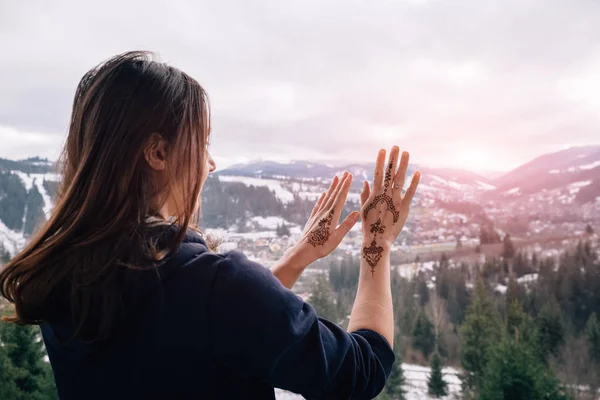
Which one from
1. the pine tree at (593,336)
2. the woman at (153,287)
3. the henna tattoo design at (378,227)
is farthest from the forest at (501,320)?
the woman at (153,287)

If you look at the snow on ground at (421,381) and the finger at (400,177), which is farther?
the snow on ground at (421,381)

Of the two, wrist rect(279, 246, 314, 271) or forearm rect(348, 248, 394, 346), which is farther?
wrist rect(279, 246, 314, 271)

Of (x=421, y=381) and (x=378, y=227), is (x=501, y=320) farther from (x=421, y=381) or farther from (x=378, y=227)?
(x=378, y=227)

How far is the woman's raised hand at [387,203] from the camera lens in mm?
911

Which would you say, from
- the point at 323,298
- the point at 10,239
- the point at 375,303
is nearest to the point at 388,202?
the point at 375,303

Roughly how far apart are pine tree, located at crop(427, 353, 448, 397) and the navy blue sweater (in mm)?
1789

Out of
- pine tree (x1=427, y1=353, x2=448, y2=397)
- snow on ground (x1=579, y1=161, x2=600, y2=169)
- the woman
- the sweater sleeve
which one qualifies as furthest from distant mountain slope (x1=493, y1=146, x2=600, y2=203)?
the sweater sleeve

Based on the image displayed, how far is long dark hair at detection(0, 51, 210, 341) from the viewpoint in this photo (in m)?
0.60

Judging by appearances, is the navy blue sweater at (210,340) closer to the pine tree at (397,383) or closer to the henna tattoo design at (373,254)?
the henna tattoo design at (373,254)

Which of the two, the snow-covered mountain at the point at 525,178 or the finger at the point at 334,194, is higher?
the snow-covered mountain at the point at 525,178

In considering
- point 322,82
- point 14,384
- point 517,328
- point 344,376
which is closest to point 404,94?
point 322,82

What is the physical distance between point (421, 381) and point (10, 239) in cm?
219

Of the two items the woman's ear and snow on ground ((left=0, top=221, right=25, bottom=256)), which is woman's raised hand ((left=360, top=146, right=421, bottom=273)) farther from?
snow on ground ((left=0, top=221, right=25, bottom=256))

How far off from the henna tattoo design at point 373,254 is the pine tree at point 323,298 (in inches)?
52.7
